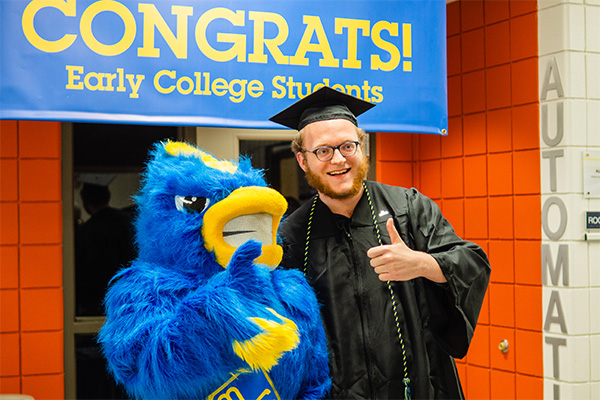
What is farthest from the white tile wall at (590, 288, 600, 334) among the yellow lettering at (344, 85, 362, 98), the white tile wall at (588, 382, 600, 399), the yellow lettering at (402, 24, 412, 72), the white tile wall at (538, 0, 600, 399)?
the yellow lettering at (344, 85, 362, 98)

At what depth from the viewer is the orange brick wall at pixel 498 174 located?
329cm

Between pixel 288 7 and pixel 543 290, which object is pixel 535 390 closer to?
pixel 543 290

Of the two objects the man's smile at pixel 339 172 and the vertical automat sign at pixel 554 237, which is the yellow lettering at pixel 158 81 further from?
the vertical automat sign at pixel 554 237

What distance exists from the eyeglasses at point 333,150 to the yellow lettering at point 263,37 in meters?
0.60

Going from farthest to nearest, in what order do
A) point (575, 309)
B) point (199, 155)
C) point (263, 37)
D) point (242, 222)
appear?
point (575, 309) → point (263, 37) → point (199, 155) → point (242, 222)

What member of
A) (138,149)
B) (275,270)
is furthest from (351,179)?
(138,149)

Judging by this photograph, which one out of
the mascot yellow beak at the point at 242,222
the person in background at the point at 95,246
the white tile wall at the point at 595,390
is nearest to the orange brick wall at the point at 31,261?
the person in background at the point at 95,246

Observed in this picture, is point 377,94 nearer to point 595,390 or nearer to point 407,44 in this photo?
point 407,44

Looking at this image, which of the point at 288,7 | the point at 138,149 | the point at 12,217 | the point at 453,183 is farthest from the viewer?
the point at 138,149

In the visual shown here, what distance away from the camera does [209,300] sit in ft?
4.76

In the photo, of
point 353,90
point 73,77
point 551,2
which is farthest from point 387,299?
point 551,2

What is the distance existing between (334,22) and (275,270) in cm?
108

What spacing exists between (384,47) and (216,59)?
67 centimetres

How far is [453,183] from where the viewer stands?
3.87 metres
